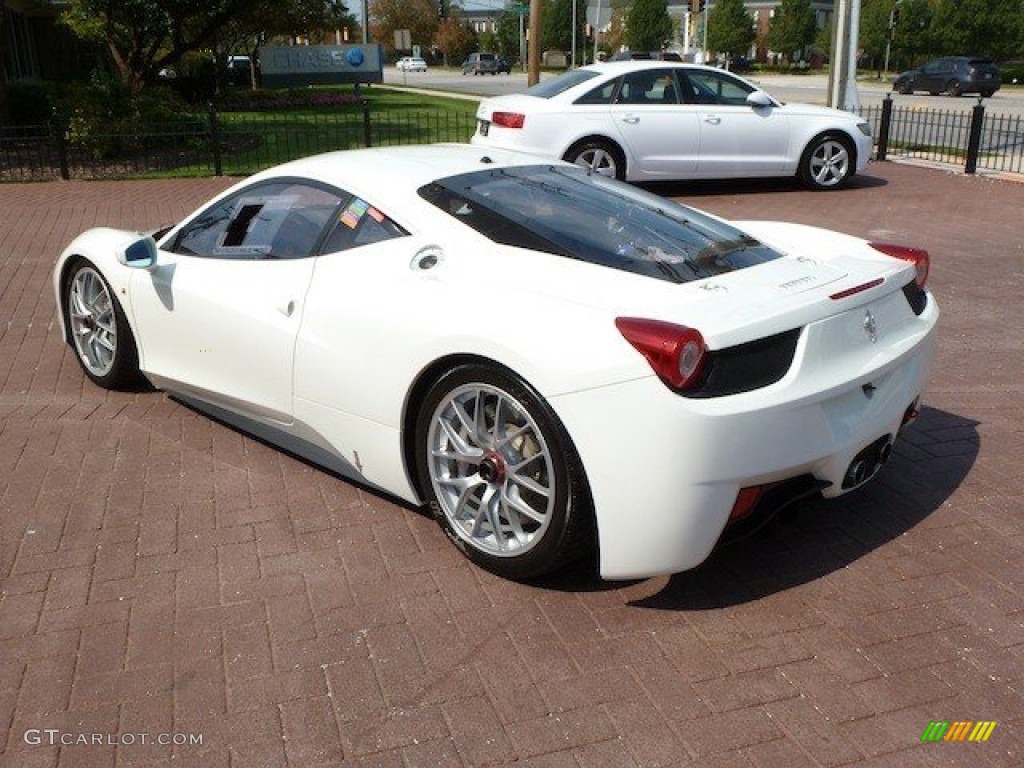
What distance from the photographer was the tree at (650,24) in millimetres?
77312

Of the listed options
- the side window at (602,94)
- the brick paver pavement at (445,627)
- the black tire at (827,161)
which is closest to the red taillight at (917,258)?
the brick paver pavement at (445,627)

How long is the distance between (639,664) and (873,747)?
0.71m

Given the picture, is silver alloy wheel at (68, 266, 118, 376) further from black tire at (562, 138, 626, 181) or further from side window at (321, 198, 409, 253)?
black tire at (562, 138, 626, 181)

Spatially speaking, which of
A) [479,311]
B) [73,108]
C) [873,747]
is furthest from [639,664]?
[73,108]

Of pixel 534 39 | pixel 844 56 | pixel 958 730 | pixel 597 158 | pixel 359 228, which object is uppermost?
pixel 534 39

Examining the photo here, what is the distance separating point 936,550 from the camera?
12.5ft

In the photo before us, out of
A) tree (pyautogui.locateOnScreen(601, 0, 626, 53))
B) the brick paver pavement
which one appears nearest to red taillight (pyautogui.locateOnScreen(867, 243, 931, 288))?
the brick paver pavement

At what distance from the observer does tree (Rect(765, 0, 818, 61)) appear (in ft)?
229

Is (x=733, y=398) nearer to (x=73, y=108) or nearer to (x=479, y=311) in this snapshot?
(x=479, y=311)

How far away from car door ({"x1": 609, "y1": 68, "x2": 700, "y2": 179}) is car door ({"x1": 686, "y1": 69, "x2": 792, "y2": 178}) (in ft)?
0.56

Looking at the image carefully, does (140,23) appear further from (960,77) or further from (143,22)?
(960,77)

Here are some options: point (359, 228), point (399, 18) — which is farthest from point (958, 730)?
point (399, 18)

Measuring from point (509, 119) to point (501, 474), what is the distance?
9389 mm

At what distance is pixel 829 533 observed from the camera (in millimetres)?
3951
